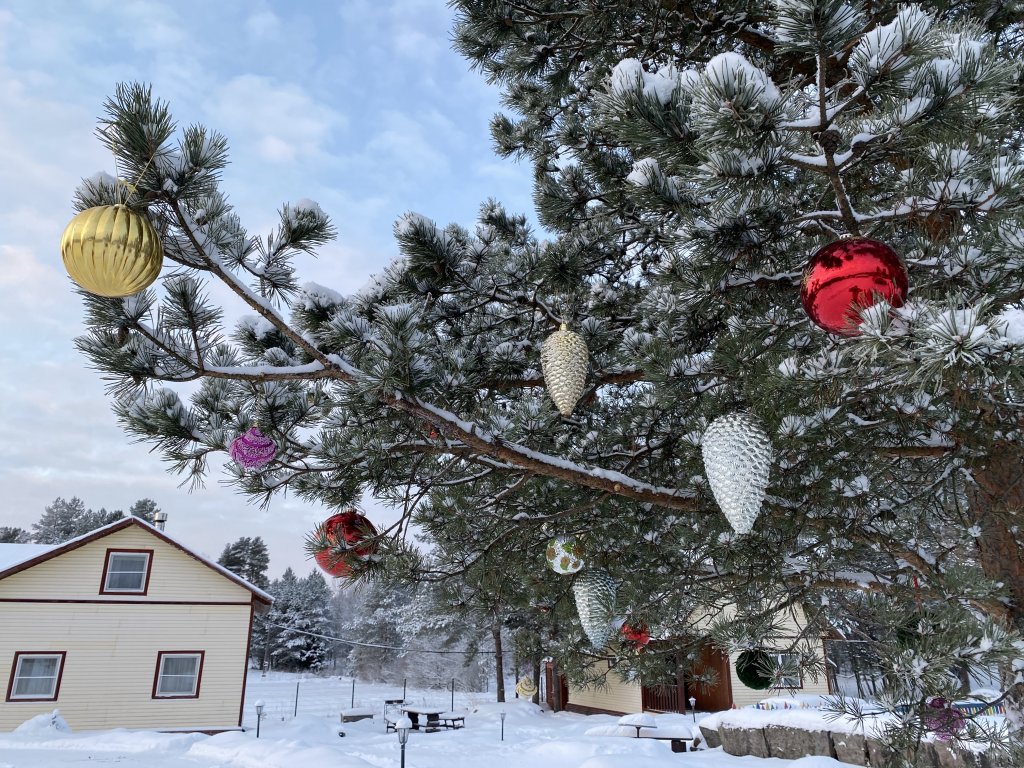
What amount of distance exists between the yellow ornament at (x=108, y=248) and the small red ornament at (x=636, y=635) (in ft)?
12.9

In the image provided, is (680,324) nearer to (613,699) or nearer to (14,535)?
(613,699)

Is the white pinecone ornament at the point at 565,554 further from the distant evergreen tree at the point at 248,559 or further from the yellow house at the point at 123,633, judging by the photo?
the distant evergreen tree at the point at 248,559

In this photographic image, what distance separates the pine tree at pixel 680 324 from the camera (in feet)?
5.07

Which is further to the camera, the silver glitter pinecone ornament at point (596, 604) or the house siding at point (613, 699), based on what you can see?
the house siding at point (613, 699)

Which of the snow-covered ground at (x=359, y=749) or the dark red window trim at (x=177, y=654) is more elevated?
the dark red window trim at (x=177, y=654)

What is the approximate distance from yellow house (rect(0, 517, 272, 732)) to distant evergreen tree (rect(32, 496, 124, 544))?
41046 millimetres

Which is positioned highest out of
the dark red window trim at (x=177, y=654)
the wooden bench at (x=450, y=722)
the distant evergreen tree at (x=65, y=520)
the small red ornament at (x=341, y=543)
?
the distant evergreen tree at (x=65, y=520)

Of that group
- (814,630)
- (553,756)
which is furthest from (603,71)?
(553,756)

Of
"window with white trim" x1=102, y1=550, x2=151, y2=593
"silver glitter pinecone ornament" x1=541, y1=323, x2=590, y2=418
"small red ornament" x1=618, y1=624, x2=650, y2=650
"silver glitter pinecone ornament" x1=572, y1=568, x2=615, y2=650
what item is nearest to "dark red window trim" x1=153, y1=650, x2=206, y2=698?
"window with white trim" x1=102, y1=550, x2=151, y2=593

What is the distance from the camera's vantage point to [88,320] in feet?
7.13

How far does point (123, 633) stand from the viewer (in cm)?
1631

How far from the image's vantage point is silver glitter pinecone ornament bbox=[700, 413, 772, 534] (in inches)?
83.4

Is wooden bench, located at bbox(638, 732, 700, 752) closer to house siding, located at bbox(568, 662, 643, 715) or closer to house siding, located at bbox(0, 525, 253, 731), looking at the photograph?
house siding, located at bbox(568, 662, 643, 715)

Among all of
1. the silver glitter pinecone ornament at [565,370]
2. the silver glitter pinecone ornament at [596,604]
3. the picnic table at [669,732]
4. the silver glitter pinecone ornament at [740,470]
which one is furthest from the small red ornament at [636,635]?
the picnic table at [669,732]
